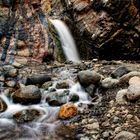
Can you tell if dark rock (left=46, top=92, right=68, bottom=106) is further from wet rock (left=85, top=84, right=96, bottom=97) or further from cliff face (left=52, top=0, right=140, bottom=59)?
cliff face (left=52, top=0, right=140, bottom=59)

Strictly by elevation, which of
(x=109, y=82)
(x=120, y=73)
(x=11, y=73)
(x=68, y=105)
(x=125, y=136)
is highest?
(x=11, y=73)

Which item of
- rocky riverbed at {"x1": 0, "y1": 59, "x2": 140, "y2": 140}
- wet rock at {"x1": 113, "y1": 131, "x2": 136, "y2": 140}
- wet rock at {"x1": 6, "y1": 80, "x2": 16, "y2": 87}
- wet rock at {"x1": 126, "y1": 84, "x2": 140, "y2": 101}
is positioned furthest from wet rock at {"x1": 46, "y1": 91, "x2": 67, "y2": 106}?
wet rock at {"x1": 113, "y1": 131, "x2": 136, "y2": 140}

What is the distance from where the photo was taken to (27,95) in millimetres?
7926

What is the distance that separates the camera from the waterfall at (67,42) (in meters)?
13.2

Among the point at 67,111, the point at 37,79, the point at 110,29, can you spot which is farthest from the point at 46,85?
the point at 110,29

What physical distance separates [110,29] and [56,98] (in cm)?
591

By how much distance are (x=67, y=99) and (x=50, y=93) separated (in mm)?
464

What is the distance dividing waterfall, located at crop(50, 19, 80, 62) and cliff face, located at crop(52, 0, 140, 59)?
0.43 m

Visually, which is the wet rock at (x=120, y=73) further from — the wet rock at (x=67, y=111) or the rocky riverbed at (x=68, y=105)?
the wet rock at (x=67, y=111)

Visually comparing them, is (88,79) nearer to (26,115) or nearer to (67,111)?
(67,111)

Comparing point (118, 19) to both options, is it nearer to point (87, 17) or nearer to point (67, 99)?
point (87, 17)

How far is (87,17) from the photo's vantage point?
1384 centimetres

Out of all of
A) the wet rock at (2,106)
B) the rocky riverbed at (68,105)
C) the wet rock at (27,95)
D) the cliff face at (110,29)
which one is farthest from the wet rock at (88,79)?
the cliff face at (110,29)

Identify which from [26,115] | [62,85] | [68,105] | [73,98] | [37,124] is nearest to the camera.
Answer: [37,124]
